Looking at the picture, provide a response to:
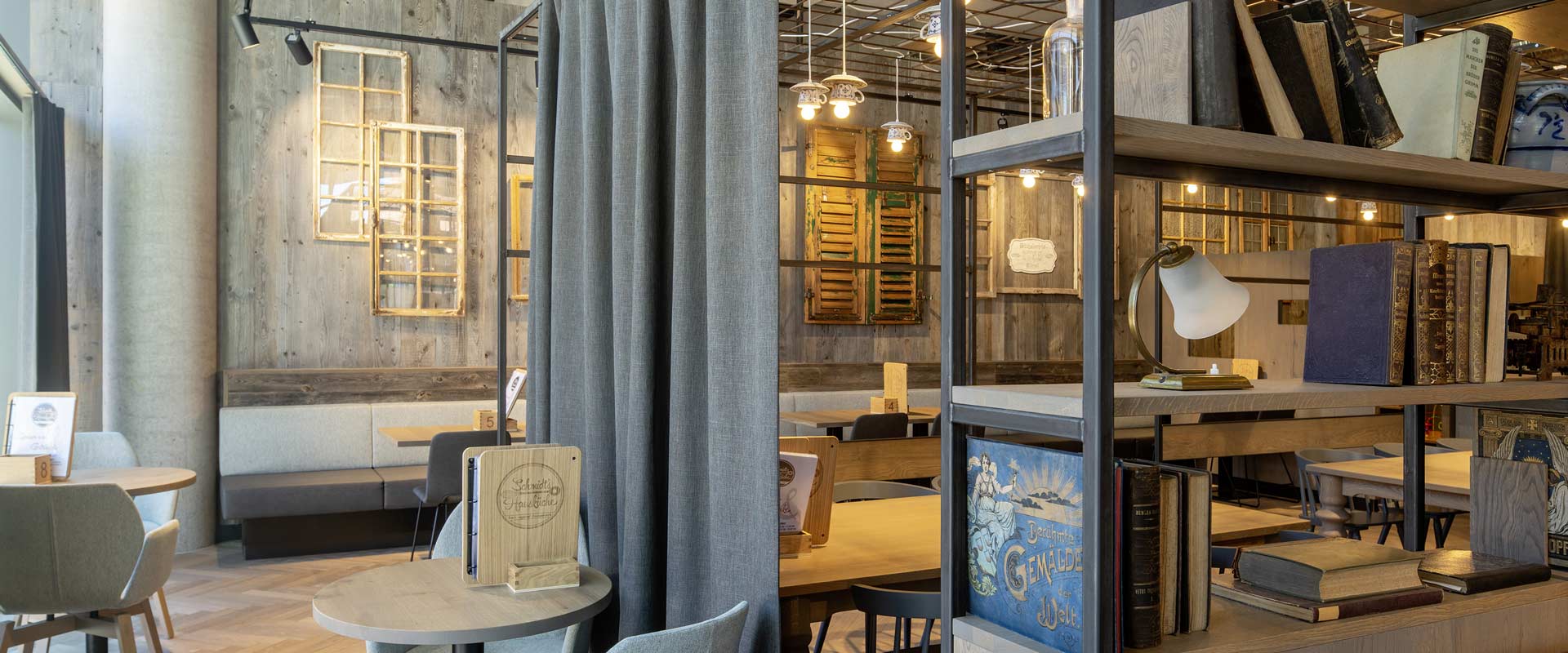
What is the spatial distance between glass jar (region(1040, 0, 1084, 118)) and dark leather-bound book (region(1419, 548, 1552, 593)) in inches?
46.5

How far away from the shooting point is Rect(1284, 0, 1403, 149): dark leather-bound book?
1.68m

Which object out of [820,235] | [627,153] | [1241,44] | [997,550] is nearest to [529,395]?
[627,153]

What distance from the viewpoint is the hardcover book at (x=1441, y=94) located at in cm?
184

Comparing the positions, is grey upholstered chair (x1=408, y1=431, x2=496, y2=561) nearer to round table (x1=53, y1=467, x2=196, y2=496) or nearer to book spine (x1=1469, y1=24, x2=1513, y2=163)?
round table (x1=53, y1=467, x2=196, y2=496)

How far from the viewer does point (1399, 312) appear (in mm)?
1734

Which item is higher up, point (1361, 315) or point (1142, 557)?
point (1361, 315)

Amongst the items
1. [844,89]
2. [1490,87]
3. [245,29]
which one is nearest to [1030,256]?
[844,89]

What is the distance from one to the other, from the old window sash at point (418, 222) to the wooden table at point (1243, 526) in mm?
5320

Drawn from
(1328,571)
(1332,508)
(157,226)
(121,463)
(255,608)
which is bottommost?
(255,608)

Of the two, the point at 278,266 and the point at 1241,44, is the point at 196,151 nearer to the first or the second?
the point at 278,266

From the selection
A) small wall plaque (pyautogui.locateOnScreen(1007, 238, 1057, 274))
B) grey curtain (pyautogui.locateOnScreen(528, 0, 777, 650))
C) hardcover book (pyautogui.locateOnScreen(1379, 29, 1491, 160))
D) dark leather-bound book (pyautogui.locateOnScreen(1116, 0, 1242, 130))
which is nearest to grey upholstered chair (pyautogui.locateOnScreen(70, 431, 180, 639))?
grey curtain (pyautogui.locateOnScreen(528, 0, 777, 650))

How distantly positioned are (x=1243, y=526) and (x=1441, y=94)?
145 centimetres

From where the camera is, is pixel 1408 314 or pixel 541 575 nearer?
pixel 1408 314

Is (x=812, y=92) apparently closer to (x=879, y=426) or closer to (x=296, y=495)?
(x=879, y=426)
